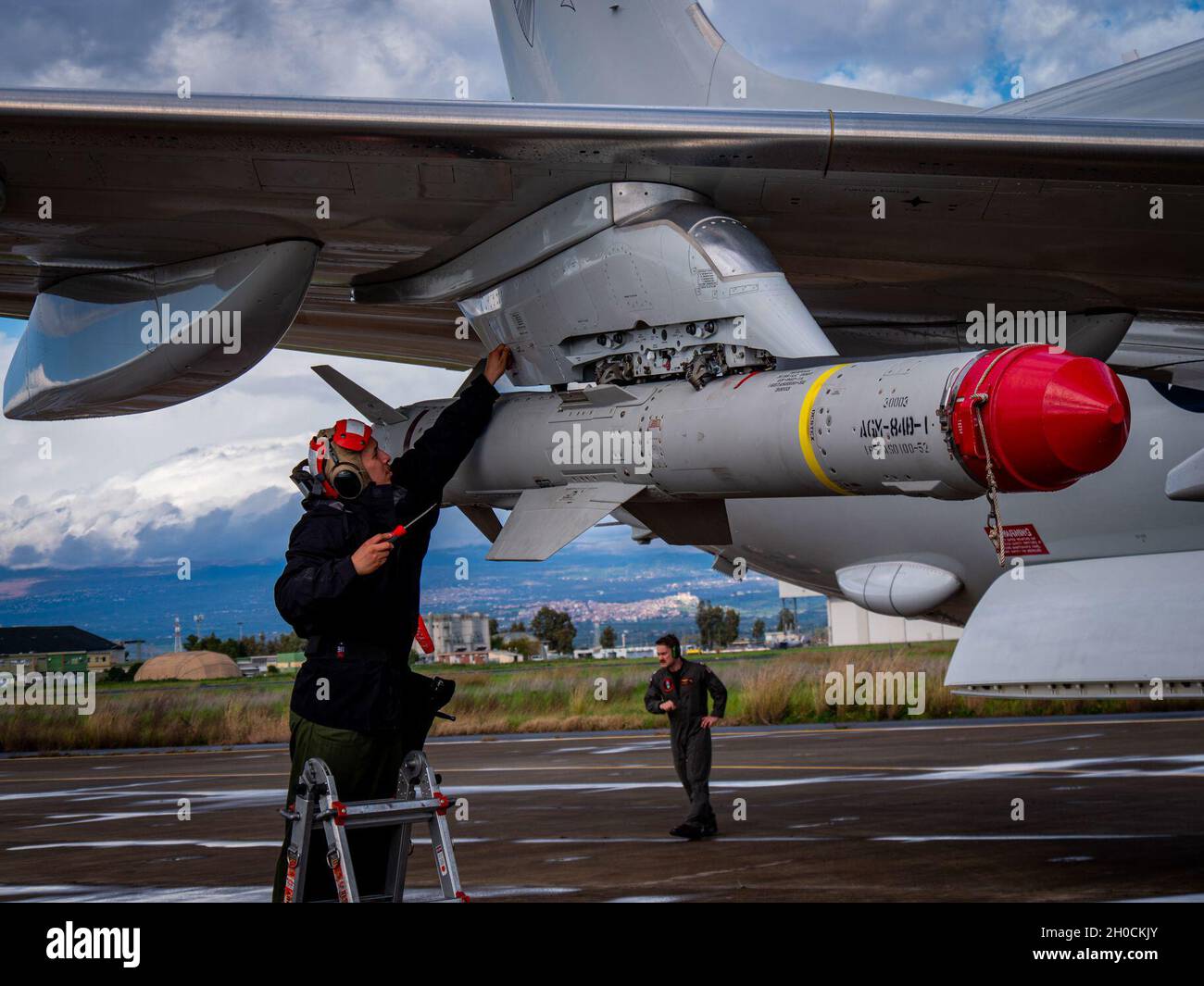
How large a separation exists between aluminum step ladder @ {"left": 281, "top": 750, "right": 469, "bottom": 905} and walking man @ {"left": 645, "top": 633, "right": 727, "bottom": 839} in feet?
18.0

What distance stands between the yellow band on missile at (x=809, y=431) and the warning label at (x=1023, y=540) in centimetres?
431

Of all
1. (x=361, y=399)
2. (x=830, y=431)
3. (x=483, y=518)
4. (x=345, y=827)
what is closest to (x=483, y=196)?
(x=361, y=399)

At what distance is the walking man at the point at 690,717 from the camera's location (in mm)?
9938

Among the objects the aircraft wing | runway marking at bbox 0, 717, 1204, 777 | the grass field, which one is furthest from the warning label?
the grass field

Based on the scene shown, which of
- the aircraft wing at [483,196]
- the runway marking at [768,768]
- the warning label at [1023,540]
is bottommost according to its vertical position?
the runway marking at [768,768]

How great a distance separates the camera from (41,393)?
25.8ft

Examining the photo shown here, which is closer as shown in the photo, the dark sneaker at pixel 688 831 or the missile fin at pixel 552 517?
the missile fin at pixel 552 517

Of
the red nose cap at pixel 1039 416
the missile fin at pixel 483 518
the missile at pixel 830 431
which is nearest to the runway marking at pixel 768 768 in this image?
the missile fin at pixel 483 518

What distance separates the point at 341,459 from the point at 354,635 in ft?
2.30

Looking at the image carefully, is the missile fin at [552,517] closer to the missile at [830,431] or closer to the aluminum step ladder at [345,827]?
the missile at [830,431]

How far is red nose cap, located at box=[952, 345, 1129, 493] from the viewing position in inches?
198

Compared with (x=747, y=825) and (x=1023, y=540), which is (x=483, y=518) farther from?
(x=1023, y=540)
